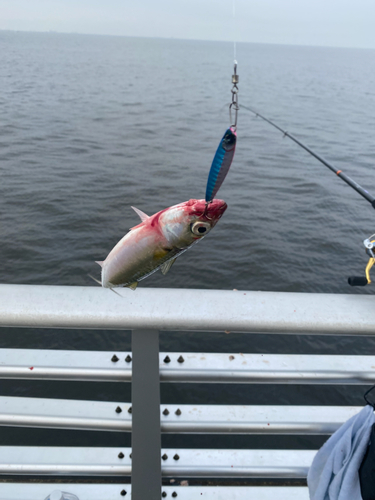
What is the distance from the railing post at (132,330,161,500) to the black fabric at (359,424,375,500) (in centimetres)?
104

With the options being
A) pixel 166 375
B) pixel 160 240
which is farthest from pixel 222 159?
pixel 166 375

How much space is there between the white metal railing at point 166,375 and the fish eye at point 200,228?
1.04 meters

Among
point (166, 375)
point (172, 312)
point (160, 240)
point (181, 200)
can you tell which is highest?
point (160, 240)

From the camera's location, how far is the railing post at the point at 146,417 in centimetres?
200

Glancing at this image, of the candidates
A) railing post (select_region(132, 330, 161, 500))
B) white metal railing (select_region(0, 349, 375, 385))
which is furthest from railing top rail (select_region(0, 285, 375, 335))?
white metal railing (select_region(0, 349, 375, 385))

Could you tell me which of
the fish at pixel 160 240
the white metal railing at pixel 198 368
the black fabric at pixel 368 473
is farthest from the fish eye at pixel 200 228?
the black fabric at pixel 368 473

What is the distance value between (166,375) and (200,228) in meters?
1.39

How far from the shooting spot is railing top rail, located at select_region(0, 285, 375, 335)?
1875mm

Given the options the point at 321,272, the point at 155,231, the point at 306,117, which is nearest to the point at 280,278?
the point at 321,272

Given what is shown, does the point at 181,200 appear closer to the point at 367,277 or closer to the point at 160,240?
the point at 367,277

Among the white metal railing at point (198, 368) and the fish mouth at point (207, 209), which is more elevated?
the fish mouth at point (207, 209)

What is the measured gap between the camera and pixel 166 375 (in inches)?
83.0

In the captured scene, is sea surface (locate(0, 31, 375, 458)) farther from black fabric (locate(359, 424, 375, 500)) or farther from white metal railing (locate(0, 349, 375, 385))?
black fabric (locate(359, 424, 375, 500))

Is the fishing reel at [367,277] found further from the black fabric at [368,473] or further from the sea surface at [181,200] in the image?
the sea surface at [181,200]
